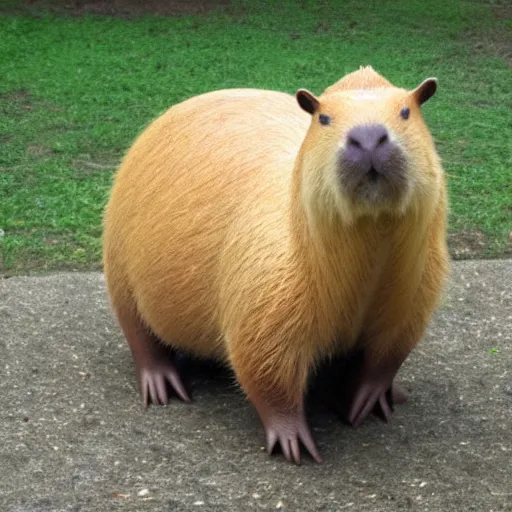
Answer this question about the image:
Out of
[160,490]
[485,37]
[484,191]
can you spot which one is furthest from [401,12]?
[160,490]

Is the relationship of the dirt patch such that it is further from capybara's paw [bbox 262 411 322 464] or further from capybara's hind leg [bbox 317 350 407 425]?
capybara's paw [bbox 262 411 322 464]

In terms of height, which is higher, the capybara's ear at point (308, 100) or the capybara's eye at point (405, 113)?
the capybara's ear at point (308, 100)

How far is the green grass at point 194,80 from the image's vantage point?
20.1 feet

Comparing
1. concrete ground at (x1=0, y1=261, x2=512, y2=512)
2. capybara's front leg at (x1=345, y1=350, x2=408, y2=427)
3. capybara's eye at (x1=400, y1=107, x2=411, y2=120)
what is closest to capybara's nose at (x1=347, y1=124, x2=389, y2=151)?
capybara's eye at (x1=400, y1=107, x2=411, y2=120)

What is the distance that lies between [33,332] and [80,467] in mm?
1164

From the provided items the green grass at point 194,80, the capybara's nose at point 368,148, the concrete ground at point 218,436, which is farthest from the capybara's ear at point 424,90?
the green grass at point 194,80

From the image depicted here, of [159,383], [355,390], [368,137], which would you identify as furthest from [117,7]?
[368,137]

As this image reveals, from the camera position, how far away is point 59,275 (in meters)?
5.20

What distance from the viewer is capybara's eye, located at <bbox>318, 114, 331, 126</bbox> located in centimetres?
311

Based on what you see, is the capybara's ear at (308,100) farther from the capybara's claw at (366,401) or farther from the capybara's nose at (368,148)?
the capybara's claw at (366,401)

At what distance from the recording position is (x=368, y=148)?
2.92 metres

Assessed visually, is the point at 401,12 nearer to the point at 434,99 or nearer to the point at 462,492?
the point at 434,99

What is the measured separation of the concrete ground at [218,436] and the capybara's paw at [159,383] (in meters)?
0.05

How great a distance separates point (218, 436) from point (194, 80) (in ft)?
18.3
